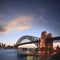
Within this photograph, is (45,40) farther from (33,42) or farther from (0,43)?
(0,43)

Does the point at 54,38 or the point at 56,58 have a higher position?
the point at 54,38

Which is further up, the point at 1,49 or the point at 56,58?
the point at 1,49

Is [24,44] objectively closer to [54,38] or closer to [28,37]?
[28,37]

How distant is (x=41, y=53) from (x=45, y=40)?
1.32 ft

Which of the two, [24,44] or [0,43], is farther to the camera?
[24,44]

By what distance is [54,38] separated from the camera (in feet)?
11.8

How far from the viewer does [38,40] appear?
3.63 meters

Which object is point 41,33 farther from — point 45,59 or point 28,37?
point 45,59

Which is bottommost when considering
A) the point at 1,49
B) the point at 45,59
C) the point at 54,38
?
the point at 45,59

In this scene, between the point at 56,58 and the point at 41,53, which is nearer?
the point at 56,58

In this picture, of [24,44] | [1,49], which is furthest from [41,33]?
[1,49]

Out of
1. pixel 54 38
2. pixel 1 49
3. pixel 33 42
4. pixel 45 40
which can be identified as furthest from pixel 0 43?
pixel 54 38

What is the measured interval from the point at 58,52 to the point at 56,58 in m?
0.16

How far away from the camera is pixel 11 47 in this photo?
3643mm
